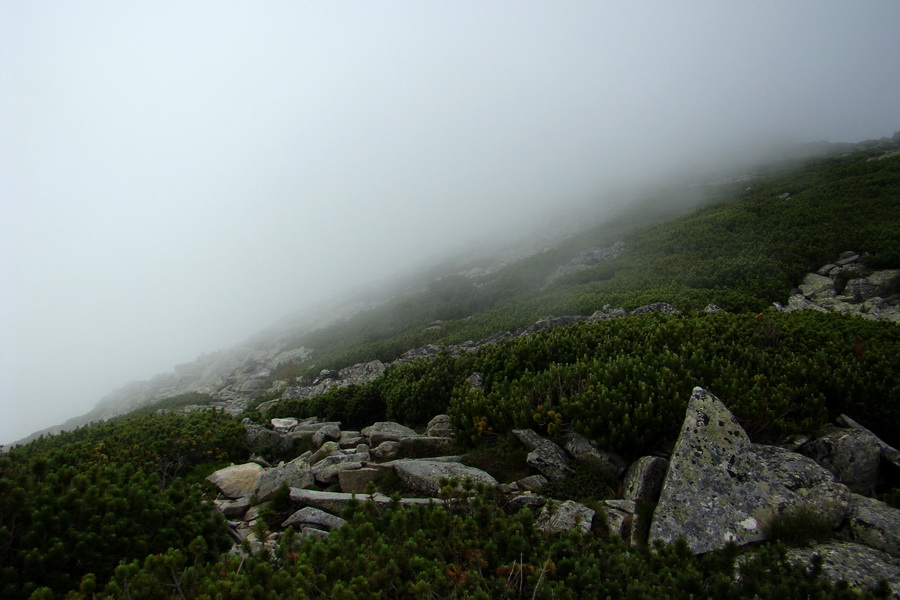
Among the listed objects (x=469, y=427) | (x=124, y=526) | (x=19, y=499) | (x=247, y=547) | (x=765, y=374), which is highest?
(x=19, y=499)

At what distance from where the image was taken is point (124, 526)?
4.72m

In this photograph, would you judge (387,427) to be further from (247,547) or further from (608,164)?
(608,164)

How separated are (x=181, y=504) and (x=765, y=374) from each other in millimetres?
10315

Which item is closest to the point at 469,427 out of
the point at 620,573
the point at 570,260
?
the point at 620,573

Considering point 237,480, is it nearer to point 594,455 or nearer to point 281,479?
point 281,479

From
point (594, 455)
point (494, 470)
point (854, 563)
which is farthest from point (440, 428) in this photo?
point (854, 563)

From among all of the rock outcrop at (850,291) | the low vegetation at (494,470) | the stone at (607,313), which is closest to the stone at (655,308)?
the stone at (607,313)

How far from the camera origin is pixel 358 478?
748 centimetres

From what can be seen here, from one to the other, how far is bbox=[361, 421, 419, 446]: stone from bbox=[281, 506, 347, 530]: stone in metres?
3.49

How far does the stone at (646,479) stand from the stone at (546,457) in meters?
1.03

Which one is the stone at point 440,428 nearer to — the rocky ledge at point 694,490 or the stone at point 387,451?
the stone at point 387,451

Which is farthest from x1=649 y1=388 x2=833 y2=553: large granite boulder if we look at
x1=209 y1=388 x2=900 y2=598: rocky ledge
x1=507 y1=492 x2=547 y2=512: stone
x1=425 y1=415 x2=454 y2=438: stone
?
x1=425 y1=415 x2=454 y2=438: stone

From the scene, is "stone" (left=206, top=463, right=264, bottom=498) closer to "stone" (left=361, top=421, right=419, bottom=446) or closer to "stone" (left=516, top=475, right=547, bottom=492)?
"stone" (left=361, top=421, right=419, bottom=446)

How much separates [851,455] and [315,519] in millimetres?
7754
